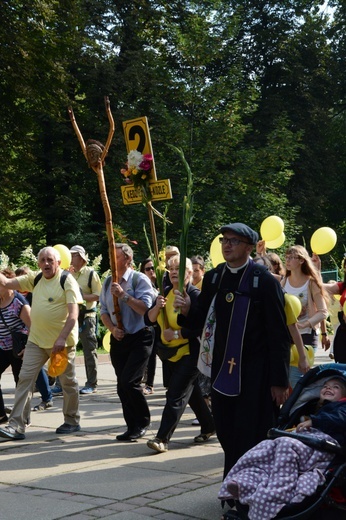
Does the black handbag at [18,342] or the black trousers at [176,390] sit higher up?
the black handbag at [18,342]

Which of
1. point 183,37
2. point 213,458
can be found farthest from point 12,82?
point 213,458

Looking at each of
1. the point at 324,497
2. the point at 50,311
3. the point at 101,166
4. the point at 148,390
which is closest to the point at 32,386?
the point at 50,311

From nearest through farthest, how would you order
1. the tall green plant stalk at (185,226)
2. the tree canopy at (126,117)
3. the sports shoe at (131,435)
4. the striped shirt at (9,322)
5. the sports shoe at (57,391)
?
the tall green plant stalk at (185,226) < the sports shoe at (131,435) < the striped shirt at (9,322) < the sports shoe at (57,391) < the tree canopy at (126,117)

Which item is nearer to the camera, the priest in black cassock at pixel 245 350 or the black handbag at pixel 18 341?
Result: the priest in black cassock at pixel 245 350

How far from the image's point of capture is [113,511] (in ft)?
19.8

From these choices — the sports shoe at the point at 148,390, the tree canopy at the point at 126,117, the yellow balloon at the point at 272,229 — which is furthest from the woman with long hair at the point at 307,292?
the tree canopy at the point at 126,117

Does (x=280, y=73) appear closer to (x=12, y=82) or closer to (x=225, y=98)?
(x=225, y=98)

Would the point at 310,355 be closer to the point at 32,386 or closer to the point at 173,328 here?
the point at 173,328

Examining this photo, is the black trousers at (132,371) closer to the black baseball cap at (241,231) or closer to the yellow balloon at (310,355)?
the yellow balloon at (310,355)

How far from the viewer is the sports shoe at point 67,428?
9164 mm

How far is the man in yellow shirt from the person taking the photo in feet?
28.9

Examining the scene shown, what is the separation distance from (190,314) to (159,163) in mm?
23584

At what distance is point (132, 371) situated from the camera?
8602 mm

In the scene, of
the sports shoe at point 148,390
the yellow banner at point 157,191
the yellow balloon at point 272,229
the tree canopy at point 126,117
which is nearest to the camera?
the yellow banner at point 157,191
